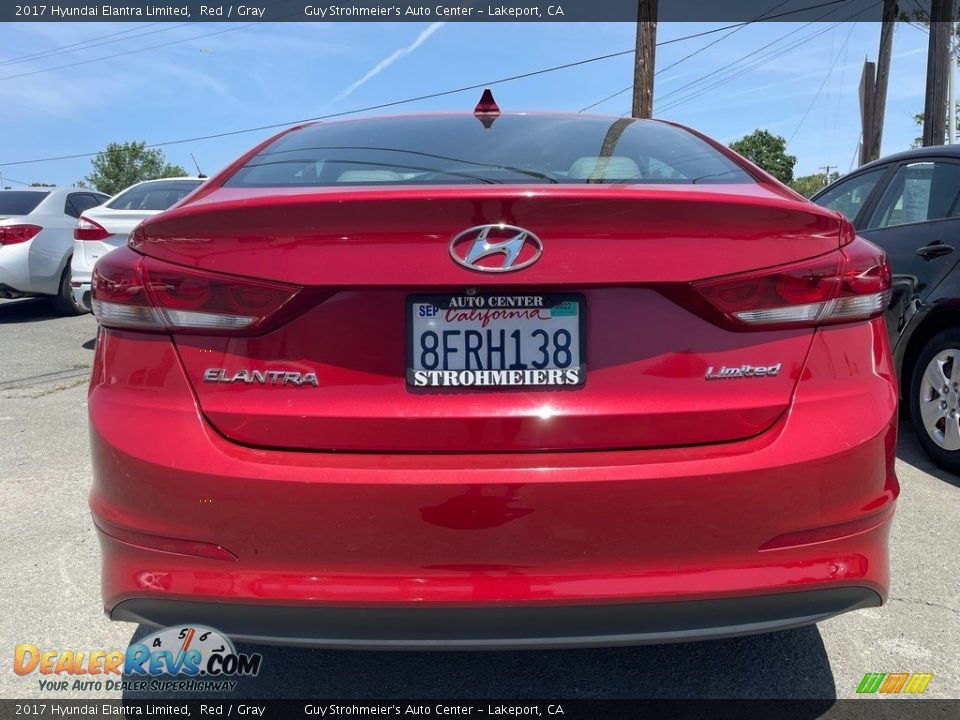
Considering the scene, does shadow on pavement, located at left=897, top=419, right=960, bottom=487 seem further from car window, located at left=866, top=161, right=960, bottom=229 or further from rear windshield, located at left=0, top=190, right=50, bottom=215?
rear windshield, located at left=0, top=190, right=50, bottom=215

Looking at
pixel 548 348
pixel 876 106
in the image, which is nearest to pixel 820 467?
pixel 548 348

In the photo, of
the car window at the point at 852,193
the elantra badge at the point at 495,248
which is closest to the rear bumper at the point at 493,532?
the elantra badge at the point at 495,248

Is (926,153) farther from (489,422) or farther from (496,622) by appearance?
(496,622)

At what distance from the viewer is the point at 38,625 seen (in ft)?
8.08

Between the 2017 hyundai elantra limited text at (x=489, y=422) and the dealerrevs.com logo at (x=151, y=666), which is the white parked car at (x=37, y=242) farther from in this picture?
the 2017 hyundai elantra limited text at (x=489, y=422)

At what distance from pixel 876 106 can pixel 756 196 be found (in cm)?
1808

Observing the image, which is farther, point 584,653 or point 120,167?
point 120,167

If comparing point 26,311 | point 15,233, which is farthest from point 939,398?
point 26,311

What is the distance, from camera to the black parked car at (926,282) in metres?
3.83

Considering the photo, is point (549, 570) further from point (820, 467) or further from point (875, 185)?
point (875, 185)

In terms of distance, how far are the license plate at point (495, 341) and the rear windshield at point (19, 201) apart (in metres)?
10.0

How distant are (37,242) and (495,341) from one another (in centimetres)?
981

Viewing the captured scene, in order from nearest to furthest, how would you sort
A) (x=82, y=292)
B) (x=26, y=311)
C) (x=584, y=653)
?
(x=584, y=653)
(x=82, y=292)
(x=26, y=311)

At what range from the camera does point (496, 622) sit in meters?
A: 1.63
